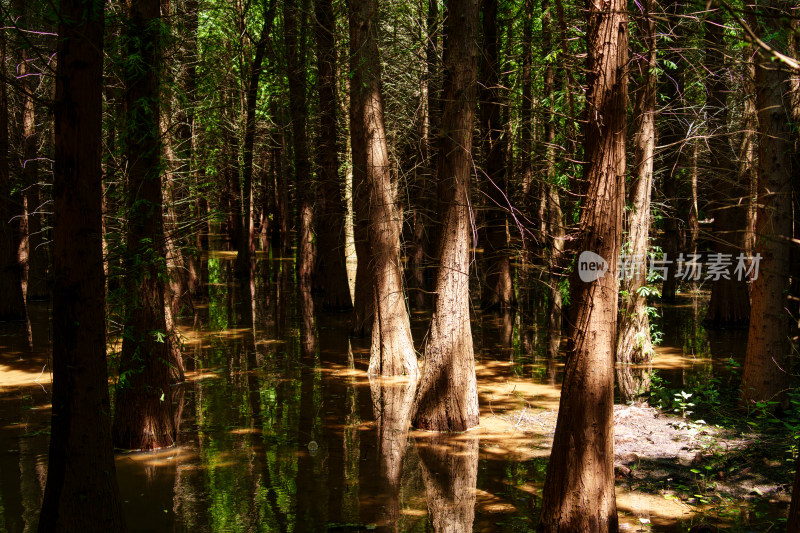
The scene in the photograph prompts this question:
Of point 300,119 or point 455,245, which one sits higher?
point 300,119

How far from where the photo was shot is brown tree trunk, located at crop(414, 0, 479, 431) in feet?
32.3

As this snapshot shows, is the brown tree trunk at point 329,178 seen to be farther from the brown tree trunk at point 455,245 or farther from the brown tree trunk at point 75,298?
the brown tree trunk at point 75,298

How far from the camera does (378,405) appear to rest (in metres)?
11.5

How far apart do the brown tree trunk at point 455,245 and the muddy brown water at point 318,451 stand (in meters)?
0.65

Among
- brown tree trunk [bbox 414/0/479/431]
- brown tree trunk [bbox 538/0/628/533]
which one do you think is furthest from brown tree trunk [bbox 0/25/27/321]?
brown tree trunk [bbox 538/0/628/533]

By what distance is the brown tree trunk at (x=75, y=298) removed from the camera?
5.55 meters

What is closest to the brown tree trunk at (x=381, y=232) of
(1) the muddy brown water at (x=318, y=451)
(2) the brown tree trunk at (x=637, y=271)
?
(1) the muddy brown water at (x=318, y=451)

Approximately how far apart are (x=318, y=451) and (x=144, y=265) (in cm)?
336

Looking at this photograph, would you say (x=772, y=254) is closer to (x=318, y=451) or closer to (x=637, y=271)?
(x=637, y=271)

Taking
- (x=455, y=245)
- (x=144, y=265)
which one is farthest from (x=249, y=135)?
(x=144, y=265)

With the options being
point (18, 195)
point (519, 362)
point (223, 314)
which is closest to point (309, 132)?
point (223, 314)

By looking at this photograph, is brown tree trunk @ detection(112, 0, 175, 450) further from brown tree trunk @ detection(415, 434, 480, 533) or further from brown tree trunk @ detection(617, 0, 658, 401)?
brown tree trunk @ detection(617, 0, 658, 401)

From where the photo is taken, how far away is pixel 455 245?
998cm

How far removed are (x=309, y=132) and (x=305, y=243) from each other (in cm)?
393
